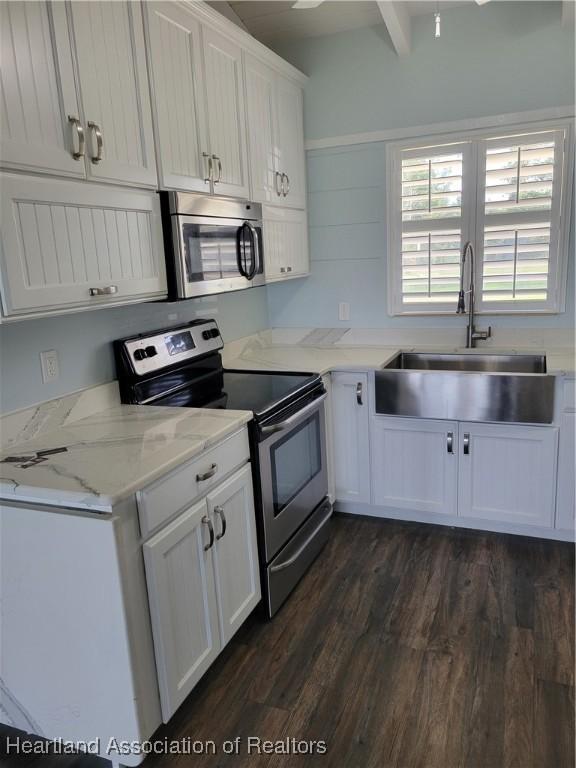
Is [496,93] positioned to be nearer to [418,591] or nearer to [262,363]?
[262,363]

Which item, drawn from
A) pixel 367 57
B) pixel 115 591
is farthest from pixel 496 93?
pixel 115 591

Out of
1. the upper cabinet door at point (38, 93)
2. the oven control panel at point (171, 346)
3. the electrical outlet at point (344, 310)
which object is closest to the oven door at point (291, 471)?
the oven control panel at point (171, 346)

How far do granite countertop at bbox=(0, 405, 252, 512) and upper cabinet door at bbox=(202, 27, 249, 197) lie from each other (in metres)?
1.05

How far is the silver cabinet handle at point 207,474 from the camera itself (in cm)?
179

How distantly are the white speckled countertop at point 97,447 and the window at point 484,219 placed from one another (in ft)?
5.58

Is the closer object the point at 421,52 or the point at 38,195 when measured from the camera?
the point at 38,195

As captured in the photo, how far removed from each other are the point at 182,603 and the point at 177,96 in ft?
5.94

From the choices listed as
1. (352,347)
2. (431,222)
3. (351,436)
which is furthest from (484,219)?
(351,436)

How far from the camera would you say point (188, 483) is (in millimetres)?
1743

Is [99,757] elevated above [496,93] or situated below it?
below

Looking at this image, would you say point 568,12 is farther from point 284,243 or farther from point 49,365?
point 49,365

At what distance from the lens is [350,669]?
2.03 meters

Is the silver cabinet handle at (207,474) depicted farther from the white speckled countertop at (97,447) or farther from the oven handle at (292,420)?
the oven handle at (292,420)

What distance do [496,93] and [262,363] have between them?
187 centimetres
